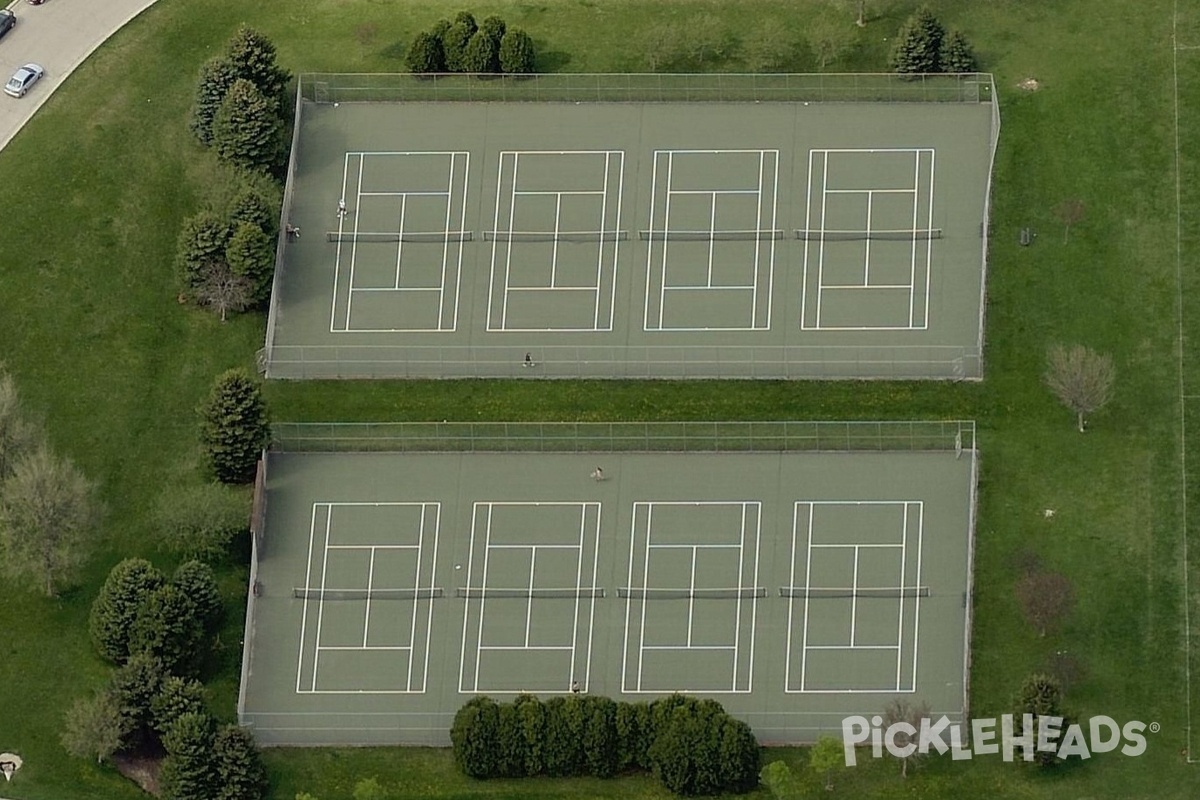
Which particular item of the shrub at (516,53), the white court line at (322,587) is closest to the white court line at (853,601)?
the white court line at (322,587)

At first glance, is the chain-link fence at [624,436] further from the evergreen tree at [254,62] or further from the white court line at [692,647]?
the evergreen tree at [254,62]

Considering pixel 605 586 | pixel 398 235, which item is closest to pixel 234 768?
pixel 605 586

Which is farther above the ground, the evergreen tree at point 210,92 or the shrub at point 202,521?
the evergreen tree at point 210,92

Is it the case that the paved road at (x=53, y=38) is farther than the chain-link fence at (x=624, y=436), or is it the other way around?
the paved road at (x=53, y=38)

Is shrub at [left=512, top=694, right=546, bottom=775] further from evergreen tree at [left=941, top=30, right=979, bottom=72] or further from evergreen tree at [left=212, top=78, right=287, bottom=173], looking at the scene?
evergreen tree at [left=941, top=30, right=979, bottom=72]

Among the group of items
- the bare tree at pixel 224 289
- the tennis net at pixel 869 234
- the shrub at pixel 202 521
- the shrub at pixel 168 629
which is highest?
the tennis net at pixel 869 234

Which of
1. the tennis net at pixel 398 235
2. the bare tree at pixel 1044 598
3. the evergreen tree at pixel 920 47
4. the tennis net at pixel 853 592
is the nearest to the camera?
the bare tree at pixel 1044 598

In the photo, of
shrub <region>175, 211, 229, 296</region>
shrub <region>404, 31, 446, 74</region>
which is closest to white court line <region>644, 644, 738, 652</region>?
shrub <region>175, 211, 229, 296</region>
